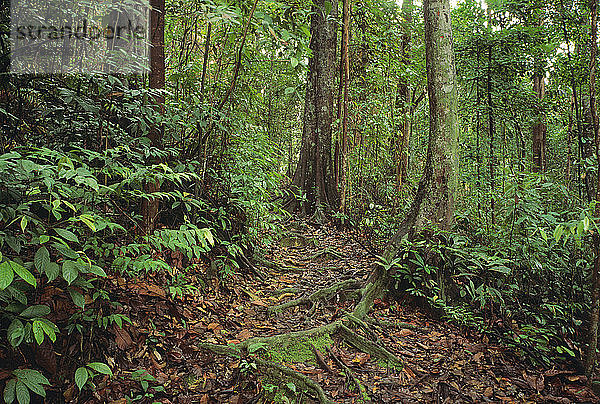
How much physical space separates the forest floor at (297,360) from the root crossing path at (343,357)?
0.01 meters

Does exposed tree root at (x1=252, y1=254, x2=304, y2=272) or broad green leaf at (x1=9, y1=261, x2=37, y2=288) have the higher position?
broad green leaf at (x1=9, y1=261, x2=37, y2=288)

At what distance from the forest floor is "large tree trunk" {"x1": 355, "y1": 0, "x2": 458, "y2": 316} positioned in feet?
2.86

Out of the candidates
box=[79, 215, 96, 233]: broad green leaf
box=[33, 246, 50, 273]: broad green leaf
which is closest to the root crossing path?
box=[33, 246, 50, 273]: broad green leaf

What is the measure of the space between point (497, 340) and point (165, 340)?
11.1ft

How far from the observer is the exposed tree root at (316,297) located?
4820 millimetres

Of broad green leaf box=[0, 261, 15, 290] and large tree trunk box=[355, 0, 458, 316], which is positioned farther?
large tree trunk box=[355, 0, 458, 316]

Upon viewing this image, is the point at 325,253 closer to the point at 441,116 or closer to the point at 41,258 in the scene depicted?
the point at 441,116

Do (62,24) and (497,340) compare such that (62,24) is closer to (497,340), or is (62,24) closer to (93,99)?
(93,99)

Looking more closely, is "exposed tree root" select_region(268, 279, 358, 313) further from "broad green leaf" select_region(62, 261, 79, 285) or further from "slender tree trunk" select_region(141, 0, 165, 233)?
"broad green leaf" select_region(62, 261, 79, 285)

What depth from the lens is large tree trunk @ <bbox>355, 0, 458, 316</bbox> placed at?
488 centimetres

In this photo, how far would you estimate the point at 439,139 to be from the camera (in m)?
4.95

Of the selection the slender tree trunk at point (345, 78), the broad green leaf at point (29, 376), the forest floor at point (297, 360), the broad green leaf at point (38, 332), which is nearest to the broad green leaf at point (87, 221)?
the broad green leaf at point (38, 332)

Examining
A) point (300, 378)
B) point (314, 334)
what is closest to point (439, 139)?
point (314, 334)

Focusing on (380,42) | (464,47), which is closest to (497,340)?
(464,47)
